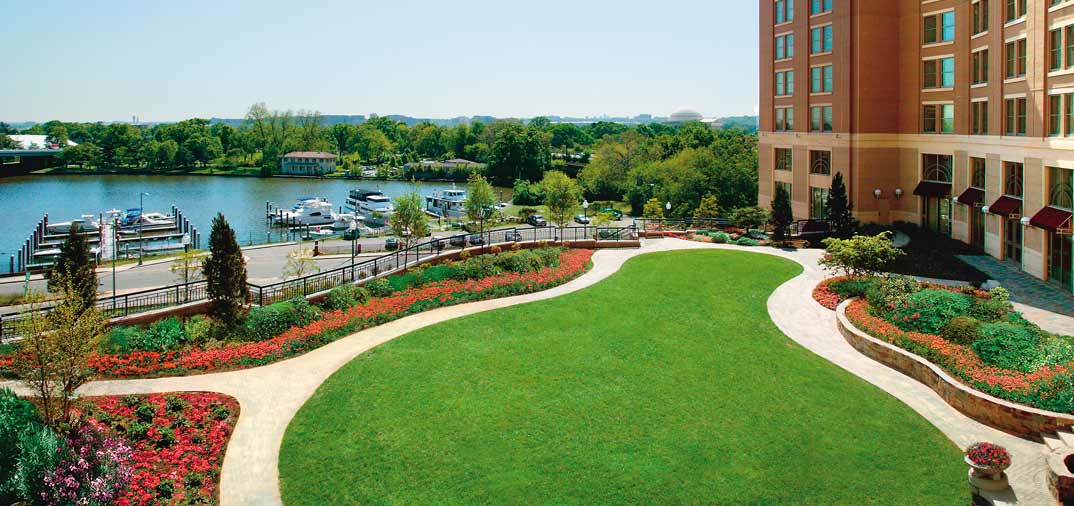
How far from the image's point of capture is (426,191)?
125 meters

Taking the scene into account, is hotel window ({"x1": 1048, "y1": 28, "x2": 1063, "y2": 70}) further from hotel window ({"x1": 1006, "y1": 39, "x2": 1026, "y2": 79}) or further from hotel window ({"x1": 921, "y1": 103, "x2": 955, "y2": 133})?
hotel window ({"x1": 921, "y1": 103, "x2": 955, "y2": 133})

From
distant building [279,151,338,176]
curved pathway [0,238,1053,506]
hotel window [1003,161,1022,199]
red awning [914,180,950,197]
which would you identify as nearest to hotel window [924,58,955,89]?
red awning [914,180,950,197]

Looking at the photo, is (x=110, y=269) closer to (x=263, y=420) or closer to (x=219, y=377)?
(x=219, y=377)

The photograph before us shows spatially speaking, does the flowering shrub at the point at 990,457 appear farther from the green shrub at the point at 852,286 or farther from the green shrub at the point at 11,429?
the green shrub at the point at 11,429

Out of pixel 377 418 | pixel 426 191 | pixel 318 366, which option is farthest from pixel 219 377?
pixel 426 191

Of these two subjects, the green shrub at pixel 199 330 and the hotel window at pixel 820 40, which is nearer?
the green shrub at pixel 199 330

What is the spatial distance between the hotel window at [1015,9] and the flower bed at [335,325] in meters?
21.5

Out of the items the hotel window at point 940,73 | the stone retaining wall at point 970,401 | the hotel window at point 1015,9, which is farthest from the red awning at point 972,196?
the stone retaining wall at point 970,401

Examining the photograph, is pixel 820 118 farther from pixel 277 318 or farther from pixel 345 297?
pixel 277 318

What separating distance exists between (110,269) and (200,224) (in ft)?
134

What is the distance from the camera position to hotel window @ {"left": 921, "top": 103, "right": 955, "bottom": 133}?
4356 cm

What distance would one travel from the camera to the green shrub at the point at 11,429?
50.7 feet

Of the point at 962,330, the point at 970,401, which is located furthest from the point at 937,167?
the point at 970,401

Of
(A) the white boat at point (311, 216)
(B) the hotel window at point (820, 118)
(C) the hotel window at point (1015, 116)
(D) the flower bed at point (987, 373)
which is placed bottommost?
(D) the flower bed at point (987, 373)
